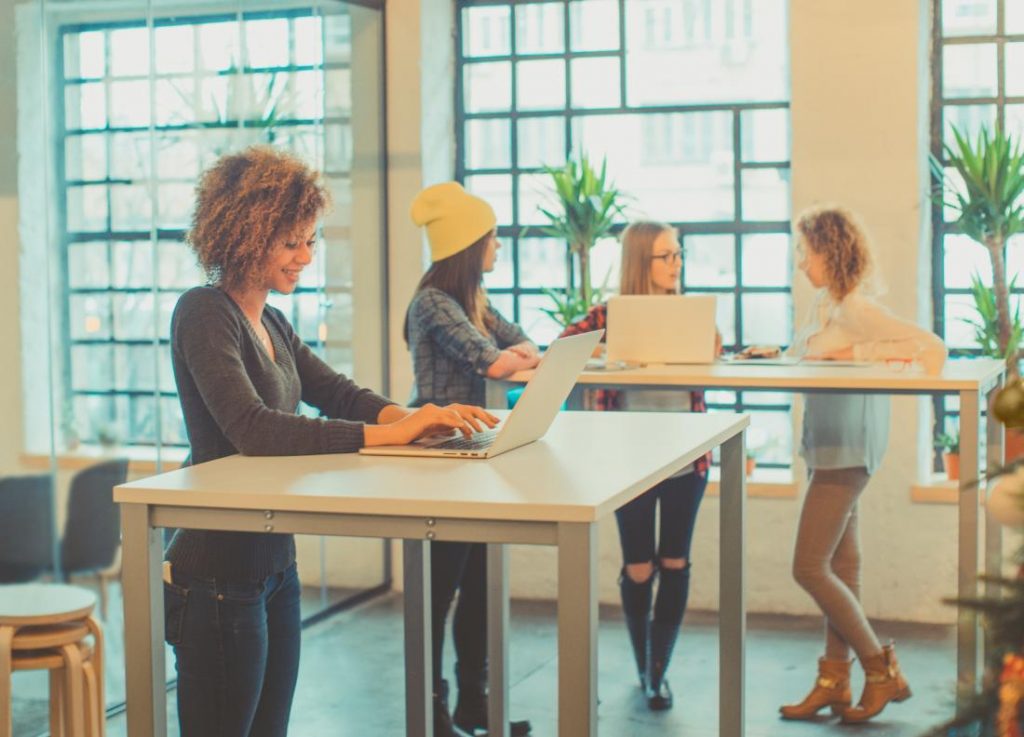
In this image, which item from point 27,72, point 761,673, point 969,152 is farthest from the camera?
point 969,152

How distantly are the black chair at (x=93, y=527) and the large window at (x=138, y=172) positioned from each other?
0.12 m

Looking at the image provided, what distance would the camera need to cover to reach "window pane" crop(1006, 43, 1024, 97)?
5332 mm

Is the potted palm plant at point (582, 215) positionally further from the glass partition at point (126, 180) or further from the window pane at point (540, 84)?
the glass partition at point (126, 180)

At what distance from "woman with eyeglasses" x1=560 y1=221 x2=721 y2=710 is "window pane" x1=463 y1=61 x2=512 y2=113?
69.8 inches

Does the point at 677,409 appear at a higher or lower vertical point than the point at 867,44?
lower

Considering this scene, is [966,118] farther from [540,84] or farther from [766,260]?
[540,84]

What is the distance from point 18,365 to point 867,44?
126 inches

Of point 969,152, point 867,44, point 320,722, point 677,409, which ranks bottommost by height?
point 320,722

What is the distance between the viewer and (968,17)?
536cm

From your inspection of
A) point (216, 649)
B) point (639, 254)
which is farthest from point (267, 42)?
point (216, 649)

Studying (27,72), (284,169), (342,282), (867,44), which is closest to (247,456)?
(284,169)

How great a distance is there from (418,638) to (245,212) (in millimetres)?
1043

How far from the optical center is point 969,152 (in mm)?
4906

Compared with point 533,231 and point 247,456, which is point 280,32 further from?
point 247,456
